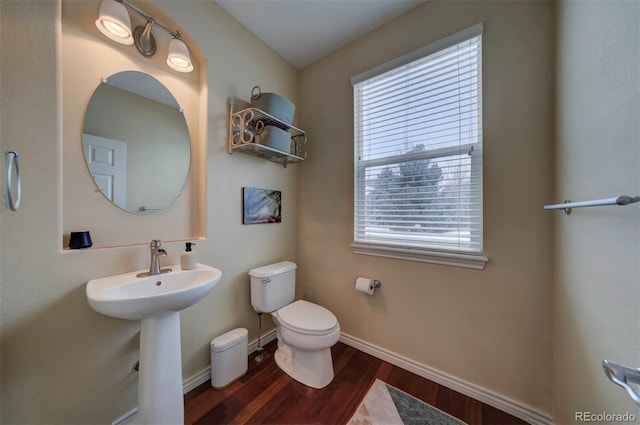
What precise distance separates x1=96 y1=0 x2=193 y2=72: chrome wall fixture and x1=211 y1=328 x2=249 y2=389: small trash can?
1.80 meters

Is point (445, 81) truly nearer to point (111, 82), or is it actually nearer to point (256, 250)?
point (256, 250)

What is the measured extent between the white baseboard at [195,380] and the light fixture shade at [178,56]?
1.99 meters

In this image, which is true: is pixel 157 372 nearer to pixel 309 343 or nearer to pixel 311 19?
pixel 309 343

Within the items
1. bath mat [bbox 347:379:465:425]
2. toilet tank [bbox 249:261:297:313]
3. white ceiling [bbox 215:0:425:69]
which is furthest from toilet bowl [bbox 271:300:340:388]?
white ceiling [bbox 215:0:425:69]

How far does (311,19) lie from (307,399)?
8.74 feet

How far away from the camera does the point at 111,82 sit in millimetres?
1125

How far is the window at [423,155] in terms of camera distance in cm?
134

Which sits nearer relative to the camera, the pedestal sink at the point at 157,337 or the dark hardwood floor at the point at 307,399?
the pedestal sink at the point at 157,337

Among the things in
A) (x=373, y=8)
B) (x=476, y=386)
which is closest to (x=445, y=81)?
(x=373, y=8)

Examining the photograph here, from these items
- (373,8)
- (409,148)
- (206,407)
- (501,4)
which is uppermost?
(373,8)

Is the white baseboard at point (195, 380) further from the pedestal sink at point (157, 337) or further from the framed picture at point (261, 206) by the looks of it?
the framed picture at point (261, 206)

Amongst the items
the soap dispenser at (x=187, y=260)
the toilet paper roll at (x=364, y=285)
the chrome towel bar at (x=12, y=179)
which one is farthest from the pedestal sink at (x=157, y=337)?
the toilet paper roll at (x=364, y=285)

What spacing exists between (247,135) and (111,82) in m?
0.74

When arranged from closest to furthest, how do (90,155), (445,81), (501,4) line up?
(90,155) < (501,4) < (445,81)
